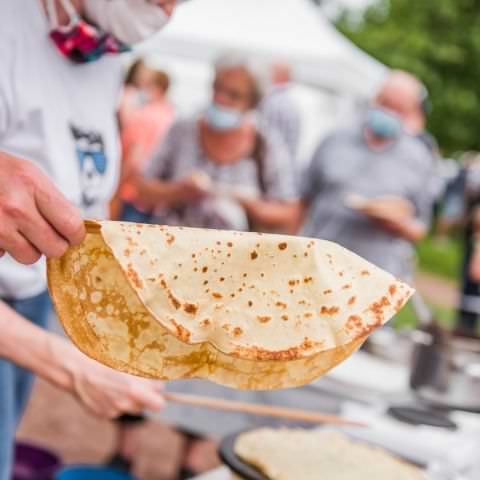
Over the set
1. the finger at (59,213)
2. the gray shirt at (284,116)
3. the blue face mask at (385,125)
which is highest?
the finger at (59,213)

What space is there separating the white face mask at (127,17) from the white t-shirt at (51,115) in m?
0.09

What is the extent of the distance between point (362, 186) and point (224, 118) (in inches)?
29.9

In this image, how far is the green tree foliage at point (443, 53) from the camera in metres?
21.9

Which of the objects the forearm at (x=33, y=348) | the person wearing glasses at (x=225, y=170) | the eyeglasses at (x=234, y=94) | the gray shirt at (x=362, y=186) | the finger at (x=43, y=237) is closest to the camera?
the finger at (x=43, y=237)

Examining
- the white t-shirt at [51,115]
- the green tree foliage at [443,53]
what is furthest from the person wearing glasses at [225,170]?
the green tree foliage at [443,53]

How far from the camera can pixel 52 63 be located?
1647mm

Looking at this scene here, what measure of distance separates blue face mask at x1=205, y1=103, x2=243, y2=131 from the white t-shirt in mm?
1901

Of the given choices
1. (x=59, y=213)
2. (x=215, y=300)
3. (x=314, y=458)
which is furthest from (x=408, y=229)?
(x=59, y=213)

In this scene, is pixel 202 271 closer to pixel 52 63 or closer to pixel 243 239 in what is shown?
pixel 243 239

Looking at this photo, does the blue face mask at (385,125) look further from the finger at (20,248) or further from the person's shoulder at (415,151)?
the finger at (20,248)

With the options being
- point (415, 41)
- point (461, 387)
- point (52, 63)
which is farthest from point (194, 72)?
point (415, 41)

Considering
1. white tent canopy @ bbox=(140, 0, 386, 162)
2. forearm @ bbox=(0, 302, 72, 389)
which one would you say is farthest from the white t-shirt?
white tent canopy @ bbox=(140, 0, 386, 162)

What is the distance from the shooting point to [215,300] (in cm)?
119

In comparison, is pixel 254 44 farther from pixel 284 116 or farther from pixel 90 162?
pixel 90 162
